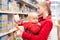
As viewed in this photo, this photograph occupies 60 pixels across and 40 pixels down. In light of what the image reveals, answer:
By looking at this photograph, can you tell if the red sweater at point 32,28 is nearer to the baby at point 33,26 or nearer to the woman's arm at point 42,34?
the baby at point 33,26

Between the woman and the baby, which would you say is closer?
the woman

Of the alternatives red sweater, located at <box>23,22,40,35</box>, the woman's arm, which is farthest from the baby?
the woman's arm

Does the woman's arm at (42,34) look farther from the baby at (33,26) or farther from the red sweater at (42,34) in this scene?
the baby at (33,26)

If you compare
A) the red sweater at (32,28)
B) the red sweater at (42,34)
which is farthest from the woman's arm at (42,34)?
the red sweater at (32,28)

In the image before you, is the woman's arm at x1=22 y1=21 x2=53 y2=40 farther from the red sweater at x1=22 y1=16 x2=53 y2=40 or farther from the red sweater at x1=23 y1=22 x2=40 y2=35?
the red sweater at x1=23 y1=22 x2=40 y2=35

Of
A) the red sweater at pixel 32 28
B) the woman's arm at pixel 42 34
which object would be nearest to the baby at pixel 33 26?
the red sweater at pixel 32 28

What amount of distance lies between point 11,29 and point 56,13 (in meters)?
4.75

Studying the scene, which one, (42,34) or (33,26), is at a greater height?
(33,26)

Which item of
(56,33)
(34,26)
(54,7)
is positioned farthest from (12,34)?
(54,7)

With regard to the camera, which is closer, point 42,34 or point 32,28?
point 42,34

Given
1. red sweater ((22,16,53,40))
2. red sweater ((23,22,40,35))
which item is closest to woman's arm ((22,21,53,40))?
red sweater ((22,16,53,40))

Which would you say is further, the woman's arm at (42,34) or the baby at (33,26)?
the baby at (33,26)

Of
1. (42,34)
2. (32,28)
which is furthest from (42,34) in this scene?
(32,28)

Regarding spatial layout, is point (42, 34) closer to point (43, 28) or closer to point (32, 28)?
point (43, 28)
